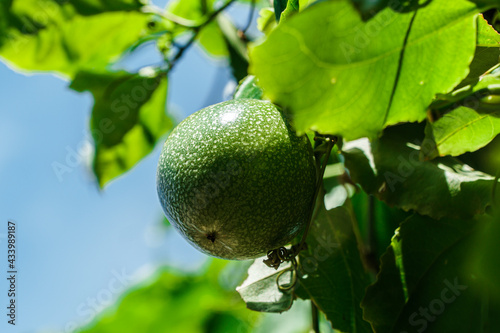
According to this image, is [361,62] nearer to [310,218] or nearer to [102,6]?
[310,218]

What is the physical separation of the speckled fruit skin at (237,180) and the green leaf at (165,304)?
1203mm

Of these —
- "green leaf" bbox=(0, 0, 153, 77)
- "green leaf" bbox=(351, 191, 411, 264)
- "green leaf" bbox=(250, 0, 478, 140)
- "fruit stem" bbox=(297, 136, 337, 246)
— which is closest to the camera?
"green leaf" bbox=(250, 0, 478, 140)

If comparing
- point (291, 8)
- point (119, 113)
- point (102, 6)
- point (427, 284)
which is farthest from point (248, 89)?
point (102, 6)

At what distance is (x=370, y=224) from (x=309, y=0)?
612mm

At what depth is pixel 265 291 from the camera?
3.75 ft

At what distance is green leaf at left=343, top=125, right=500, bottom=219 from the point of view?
0.96 metres

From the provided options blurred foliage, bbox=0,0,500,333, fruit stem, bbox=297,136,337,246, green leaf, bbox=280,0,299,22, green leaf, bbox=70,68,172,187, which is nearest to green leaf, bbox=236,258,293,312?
blurred foliage, bbox=0,0,500,333

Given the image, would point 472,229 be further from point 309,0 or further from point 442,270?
point 309,0

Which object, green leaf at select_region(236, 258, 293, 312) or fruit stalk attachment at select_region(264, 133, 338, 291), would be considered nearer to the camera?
fruit stalk attachment at select_region(264, 133, 338, 291)

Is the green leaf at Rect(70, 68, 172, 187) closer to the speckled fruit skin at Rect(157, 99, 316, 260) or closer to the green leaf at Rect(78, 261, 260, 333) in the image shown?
the green leaf at Rect(78, 261, 260, 333)

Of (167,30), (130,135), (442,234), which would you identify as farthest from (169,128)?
(442,234)

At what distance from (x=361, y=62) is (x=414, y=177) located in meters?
0.33

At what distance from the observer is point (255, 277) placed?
117 cm

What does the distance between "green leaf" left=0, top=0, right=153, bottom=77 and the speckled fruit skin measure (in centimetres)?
93
